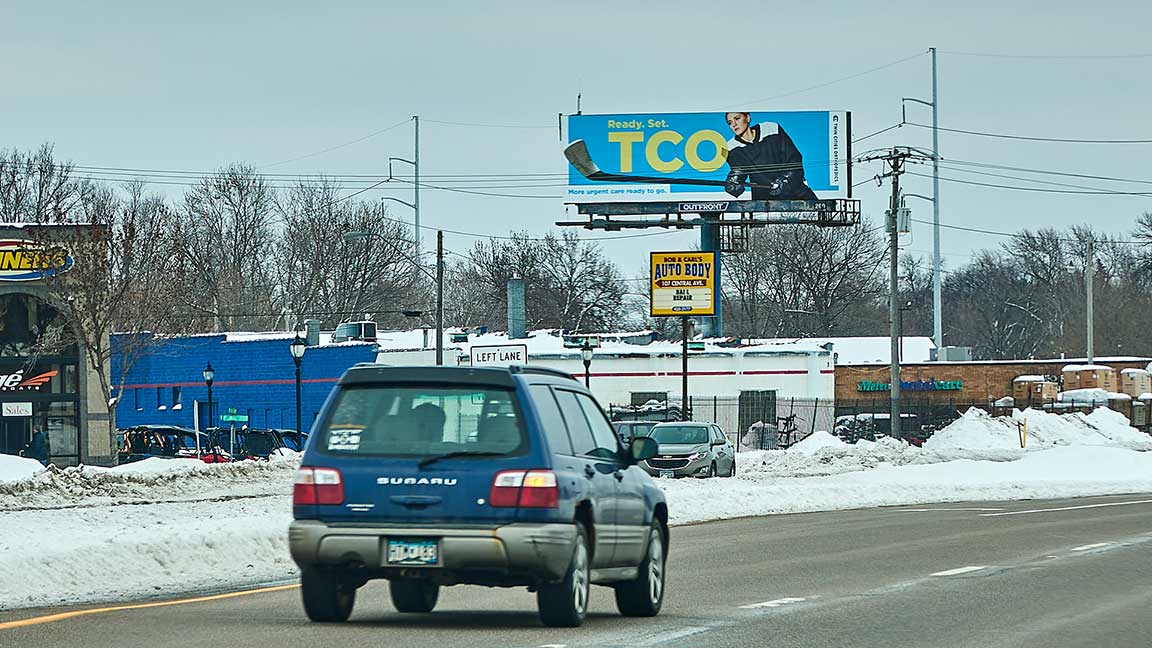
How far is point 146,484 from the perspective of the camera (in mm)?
33281

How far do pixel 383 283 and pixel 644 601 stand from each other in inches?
3442

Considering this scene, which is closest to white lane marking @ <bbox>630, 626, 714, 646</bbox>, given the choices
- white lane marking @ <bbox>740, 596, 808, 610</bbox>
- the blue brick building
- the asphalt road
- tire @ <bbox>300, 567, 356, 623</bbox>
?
the asphalt road

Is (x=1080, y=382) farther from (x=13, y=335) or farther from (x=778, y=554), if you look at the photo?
(x=778, y=554)

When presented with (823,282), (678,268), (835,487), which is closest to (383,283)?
(823,282)

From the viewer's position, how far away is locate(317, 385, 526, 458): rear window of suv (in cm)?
1077

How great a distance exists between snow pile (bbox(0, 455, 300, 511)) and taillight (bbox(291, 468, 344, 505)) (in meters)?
17.7

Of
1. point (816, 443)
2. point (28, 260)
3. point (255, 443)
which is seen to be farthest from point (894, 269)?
point (28, 260)

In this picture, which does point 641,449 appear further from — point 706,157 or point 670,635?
point 706,157

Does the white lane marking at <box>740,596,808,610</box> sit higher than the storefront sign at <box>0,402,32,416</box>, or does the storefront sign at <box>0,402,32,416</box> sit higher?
the storefront sign at <box>0,402,32,416</box>

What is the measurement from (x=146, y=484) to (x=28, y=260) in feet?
54.4

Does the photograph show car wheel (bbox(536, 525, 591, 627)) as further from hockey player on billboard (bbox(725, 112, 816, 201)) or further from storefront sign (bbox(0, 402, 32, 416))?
hockey player on billboard (bbox(725, 112, 816, 201))

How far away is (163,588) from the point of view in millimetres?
15008

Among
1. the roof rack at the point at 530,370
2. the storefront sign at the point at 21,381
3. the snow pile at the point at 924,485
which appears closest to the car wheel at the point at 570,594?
the roof rack at the point at 530,370

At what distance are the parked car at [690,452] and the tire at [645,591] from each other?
26.8m
